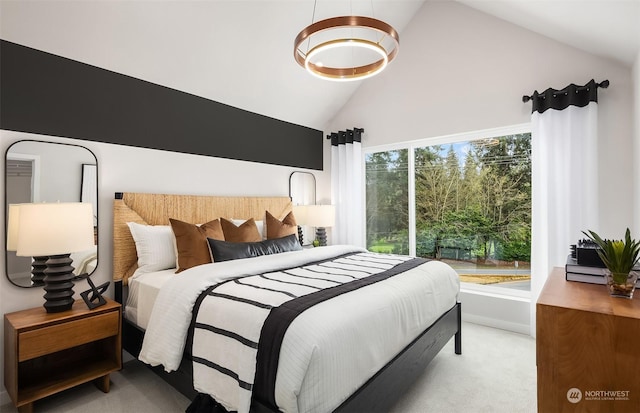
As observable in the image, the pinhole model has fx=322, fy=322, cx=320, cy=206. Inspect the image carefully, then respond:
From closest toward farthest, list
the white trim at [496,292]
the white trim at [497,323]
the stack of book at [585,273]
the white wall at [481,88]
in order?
the stack of book at [585,273], the white wall at [481,88], the white trim at [497,323], the white trim at [496,292]

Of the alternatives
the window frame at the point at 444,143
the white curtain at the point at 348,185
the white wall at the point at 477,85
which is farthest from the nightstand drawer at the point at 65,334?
the white wall at the point at 477,85

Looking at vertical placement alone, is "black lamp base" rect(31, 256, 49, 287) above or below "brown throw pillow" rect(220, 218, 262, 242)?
below

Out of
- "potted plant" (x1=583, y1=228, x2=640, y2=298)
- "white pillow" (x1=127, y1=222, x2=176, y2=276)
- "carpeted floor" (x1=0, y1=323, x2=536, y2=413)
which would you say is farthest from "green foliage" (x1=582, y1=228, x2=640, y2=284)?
"white pillow" (x1=127, y1=222, x2=176, y2=276)

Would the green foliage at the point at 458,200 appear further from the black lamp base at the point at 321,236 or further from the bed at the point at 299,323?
the bed at the point at 299,323

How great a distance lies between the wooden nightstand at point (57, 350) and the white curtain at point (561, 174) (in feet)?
12.2

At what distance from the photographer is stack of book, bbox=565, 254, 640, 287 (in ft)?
5.13

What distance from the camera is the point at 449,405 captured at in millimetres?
2131

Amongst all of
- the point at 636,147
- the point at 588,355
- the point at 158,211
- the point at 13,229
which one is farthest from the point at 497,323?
the point at 13,229

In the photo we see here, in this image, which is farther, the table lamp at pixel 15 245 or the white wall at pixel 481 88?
the white wall at pixel 481 88

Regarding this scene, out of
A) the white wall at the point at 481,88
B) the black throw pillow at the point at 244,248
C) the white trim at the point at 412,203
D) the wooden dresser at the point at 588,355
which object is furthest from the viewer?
the white trim at the point at 412,203

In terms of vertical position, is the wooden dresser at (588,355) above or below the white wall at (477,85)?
below

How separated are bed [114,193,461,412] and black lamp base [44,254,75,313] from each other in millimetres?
445

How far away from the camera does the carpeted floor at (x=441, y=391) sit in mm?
2119

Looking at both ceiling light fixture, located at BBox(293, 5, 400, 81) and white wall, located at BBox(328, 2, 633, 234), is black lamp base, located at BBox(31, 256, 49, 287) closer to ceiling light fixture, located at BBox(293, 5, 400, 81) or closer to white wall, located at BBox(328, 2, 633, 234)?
Result: ceiling light fixture, located at BBox(293, 5, 400, 81)
